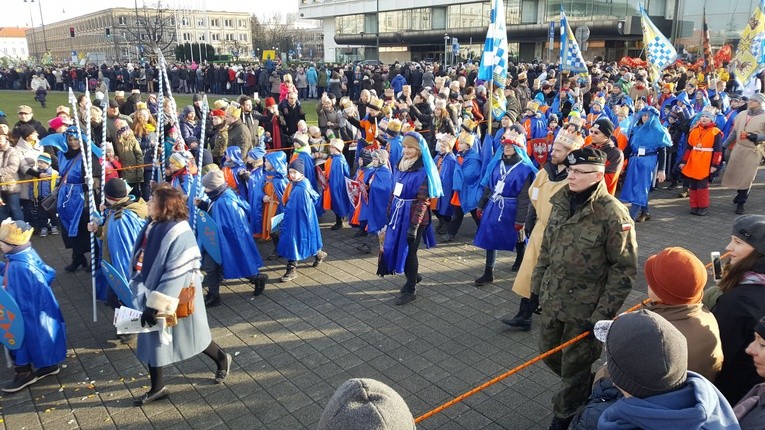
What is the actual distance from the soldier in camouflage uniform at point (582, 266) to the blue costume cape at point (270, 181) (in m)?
4.78

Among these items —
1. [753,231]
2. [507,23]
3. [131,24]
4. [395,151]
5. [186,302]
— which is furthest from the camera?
[131,24]

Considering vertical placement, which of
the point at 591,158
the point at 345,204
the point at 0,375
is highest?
the point at 591,158

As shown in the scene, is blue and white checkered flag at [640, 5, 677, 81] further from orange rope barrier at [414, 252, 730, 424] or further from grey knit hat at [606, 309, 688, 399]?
grey knit hat at [606, 309, 688, 399]

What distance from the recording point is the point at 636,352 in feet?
7.02

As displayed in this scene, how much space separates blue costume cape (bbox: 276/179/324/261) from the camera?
290 inches

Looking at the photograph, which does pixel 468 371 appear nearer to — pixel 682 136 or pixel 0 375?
pixel 0 375

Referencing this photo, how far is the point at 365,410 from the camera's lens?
5.44 ft

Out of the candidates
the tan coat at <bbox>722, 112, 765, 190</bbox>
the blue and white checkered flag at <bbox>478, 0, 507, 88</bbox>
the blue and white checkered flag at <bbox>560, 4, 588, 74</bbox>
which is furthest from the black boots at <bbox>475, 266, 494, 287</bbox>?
the blue and white checkered flag at <bbox>560, 4, 588, 74</bbox>

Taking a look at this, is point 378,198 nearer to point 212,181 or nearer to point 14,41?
point 212,181

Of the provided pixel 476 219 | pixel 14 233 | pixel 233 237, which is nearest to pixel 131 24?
pixel 476 219

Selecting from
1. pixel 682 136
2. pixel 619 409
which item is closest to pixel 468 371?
pixel 619 409

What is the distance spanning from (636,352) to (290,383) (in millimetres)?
3580

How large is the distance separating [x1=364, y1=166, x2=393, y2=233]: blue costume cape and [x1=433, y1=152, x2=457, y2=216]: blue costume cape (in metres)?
0.99

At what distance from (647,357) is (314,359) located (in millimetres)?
3848
